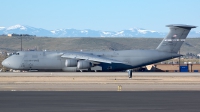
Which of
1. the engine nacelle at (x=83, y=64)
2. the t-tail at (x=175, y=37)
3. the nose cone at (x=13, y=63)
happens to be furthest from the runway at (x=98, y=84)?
the t-tail at (x=175, y=37)

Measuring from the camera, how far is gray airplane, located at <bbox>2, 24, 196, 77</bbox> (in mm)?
65500

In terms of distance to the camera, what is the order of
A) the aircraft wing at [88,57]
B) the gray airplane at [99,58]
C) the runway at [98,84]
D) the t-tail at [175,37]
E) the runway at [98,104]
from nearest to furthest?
the runway at [98,104]
the runway at [98,84]
the aircraft wing at [88,57]
the gray airplane at [99,58]
the t-tail at [175,37]

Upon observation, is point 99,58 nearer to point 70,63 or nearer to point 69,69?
point 70,63

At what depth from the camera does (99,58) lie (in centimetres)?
6494

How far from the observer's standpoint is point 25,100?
2666cm

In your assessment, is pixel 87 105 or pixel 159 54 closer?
pixel 87 105

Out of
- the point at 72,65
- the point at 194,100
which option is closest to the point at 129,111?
the point at 194,100

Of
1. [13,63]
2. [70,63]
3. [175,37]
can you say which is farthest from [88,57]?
[175,37]

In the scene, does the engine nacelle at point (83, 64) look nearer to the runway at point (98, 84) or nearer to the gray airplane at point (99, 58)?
the gray airplane at point (99, 58)

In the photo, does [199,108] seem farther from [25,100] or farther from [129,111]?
[25,100]

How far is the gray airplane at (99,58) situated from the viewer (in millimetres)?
65500

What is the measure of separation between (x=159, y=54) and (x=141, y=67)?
532cm

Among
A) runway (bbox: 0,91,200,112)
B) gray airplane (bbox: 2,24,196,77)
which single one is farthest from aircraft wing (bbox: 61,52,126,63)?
runway (bbox: 0,91,200,112)

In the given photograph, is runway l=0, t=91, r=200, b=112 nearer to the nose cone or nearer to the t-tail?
the nose cone
